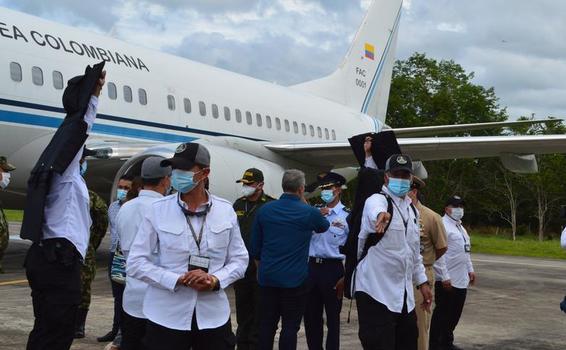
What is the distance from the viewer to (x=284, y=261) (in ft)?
20.0

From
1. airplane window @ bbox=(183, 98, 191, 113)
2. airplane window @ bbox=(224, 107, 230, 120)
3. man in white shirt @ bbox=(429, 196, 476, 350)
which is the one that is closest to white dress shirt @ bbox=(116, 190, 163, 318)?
man in white shirt @ bbox=(429, 196, 476, 350)

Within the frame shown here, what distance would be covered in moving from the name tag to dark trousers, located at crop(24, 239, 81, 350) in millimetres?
855

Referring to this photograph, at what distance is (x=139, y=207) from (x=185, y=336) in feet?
5.16

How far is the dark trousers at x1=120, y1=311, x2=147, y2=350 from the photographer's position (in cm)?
525

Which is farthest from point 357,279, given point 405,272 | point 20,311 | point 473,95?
point 473,95

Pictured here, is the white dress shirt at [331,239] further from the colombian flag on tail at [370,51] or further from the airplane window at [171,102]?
the colombian flag on tail at [370,51]

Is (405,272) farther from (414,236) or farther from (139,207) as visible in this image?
(139,207)

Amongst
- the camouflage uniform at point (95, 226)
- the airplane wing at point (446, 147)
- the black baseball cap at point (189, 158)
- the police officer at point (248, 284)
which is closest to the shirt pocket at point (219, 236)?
the black baseball cap at point (189, 158)

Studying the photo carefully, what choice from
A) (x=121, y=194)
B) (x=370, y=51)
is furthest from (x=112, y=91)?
(x=370, y=51)

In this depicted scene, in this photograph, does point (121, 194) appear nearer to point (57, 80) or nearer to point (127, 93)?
point (57, 80)

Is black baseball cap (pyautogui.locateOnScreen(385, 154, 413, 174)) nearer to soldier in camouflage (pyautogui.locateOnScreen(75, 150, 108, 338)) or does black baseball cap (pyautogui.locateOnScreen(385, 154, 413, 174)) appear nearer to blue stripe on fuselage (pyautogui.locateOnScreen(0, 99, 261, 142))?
soldier in camouflage (pyautogui.locateOnScreen(75, 150, 108, 338))

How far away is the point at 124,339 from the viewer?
535cm

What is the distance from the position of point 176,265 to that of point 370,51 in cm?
2051

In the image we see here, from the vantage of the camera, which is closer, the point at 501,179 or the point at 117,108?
the point at 117,108
